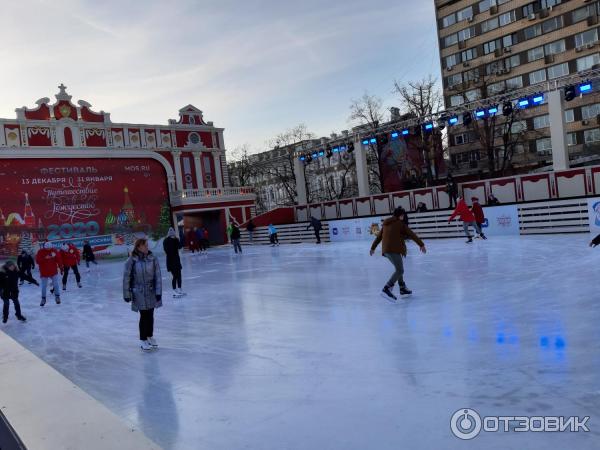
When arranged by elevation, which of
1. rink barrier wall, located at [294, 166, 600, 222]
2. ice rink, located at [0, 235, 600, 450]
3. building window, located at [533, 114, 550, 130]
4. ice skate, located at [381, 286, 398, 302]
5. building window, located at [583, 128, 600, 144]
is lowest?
ice rink, located at [0, 235, 600, 450]

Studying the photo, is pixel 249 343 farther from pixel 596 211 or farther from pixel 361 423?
pixel 596 211

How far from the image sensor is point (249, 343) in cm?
660

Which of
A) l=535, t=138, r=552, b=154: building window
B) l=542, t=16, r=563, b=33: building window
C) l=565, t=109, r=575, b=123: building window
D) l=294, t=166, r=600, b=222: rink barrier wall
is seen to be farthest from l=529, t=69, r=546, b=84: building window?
l=294, t=166, r=600, b=222: rink barrier wall

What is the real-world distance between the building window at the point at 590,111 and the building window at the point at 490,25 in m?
11.3

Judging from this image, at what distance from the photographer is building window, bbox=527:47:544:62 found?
44.9 m

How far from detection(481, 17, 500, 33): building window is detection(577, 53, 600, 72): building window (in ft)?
28.1

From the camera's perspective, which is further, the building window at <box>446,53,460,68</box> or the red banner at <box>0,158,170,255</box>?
the building window at <box>446,53,460,68</box>

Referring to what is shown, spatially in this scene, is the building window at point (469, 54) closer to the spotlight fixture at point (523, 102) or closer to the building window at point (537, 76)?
the building window at point (537, 76)

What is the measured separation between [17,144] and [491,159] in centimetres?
2889

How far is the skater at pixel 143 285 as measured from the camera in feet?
21.5

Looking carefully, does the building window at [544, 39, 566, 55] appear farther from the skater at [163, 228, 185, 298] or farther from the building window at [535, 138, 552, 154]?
the skater at [163, 228, 185, 298]

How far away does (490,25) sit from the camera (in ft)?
157

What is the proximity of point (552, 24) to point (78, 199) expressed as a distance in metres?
39.8

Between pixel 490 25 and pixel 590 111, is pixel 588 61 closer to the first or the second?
pixel 590 111
